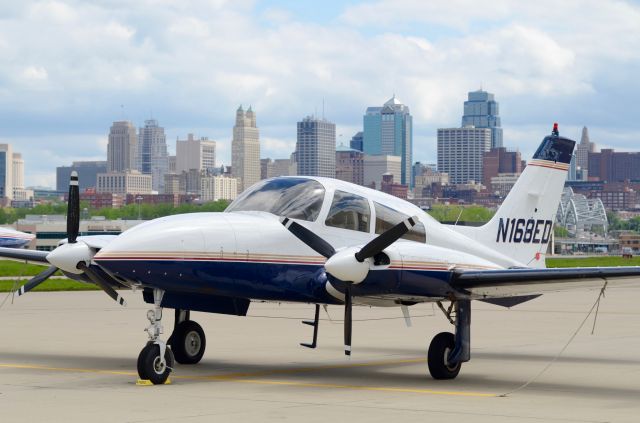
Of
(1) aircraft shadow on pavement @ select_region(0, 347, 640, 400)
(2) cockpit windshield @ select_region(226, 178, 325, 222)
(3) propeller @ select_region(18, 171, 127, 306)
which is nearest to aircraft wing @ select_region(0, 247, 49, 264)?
(1) aircraft shadow on pavement @ select_region(0, 347, 640, 400)

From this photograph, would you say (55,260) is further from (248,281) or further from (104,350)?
(104,350)

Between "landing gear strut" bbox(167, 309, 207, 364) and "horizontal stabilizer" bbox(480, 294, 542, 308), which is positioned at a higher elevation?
"horizontal stabilizer" bbox(480, 294, 542, 308)

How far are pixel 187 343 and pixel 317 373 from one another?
106 inches

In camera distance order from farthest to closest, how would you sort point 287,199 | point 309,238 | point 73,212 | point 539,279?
point 73,212, point 287,199, point 309,238, point 539,279

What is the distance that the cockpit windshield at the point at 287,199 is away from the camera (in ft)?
63.5

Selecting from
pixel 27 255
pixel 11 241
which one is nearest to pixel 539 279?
pixel 27 255

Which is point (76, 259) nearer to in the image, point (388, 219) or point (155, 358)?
point (155, 358)

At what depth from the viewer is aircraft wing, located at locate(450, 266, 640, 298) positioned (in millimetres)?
18266

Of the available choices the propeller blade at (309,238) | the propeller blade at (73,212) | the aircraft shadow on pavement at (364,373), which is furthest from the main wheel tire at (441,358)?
the propeller blade at (73,212)

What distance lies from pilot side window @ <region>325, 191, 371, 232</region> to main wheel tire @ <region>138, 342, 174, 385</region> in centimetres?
375

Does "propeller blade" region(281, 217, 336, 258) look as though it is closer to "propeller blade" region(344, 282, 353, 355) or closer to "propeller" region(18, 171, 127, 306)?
"propeller blade" region(344, 282, 353, 355)

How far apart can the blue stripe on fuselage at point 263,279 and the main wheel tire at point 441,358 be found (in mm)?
899

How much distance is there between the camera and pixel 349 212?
19.8 metres

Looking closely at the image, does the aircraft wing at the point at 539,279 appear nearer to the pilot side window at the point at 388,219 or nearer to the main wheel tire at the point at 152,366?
the pilot side window at the point at 388,219
